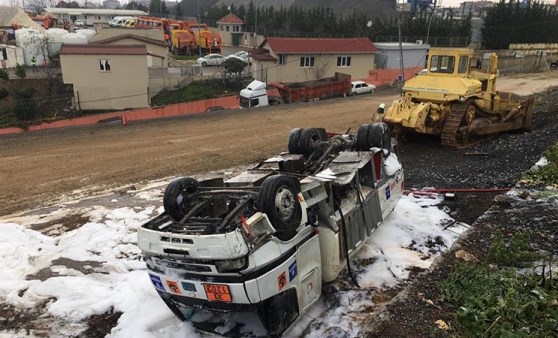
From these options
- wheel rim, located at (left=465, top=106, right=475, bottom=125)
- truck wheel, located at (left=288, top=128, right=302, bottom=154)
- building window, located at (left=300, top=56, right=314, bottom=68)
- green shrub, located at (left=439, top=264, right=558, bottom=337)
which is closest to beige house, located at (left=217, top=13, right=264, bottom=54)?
building window, located at (left=300, top=56, right=314, bottom=68)

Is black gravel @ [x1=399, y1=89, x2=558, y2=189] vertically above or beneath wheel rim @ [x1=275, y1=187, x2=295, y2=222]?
beneath

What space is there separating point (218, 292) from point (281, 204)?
3.62ft

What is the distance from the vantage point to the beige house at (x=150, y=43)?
36.7m

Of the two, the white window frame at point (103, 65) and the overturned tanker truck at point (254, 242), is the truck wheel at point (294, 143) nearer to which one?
the overturned tanker truck at point (254, 242)

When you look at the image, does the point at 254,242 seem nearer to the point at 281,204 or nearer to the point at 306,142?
the point at 281,204

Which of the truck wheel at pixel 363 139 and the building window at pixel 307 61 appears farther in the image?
the building window at pixel 307 61

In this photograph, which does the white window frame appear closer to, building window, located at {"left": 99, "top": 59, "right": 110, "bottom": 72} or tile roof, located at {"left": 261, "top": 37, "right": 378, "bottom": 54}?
building window, located at {"left": 99, "top": 59, "right": 110, "bottom": 72}

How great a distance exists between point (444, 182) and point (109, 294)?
7825 millimetres

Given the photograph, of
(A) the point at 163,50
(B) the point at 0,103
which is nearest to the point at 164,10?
(A) the point at 163,50

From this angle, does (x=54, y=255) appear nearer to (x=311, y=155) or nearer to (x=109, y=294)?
(x=109, y=294)

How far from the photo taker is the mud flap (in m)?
4.85

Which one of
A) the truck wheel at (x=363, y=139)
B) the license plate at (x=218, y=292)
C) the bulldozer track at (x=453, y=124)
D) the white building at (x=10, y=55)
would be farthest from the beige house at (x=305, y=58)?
the license plate at (x=218, y=292)

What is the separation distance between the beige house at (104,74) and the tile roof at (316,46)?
1126cm

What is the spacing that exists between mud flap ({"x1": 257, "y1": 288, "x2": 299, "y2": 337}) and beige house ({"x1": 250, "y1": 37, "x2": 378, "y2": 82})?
31.6 metres
